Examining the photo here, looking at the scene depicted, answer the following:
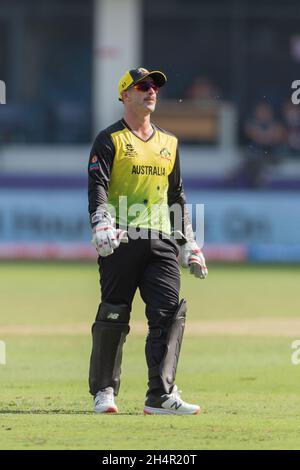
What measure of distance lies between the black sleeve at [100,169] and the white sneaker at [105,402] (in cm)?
121

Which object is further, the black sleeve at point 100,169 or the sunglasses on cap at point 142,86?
the sunglasses on cap at point 142,86

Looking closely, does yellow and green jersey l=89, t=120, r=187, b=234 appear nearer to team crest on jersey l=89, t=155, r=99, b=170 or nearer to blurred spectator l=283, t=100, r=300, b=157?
team crest on jersey l=89, t=155, r=99, b=170

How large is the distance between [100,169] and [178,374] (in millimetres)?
2898

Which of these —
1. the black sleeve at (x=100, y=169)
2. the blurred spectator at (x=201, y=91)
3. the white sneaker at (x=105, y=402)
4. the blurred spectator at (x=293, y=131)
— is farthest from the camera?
the blurred spectator at (x=201, y=91)

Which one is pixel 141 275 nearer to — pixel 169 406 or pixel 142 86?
pixel 169 406

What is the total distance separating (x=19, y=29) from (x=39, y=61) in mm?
980

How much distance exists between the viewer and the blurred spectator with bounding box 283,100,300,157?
29797 mm

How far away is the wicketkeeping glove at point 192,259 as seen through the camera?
8.95 meters

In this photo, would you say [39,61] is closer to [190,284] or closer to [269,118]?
[269,118]

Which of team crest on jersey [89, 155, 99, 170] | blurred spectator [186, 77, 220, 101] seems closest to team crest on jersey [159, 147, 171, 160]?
team crest on jersey [89, 155, 99, 170]

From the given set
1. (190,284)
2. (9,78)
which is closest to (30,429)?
(190,284)

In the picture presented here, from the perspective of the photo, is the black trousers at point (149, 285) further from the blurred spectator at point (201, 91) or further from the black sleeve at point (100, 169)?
the blurred spectator at point (201, 91)

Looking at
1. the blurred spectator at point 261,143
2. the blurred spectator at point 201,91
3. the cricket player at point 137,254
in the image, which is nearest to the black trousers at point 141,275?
the cricket player at point 137,254

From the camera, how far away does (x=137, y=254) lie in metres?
8.66
